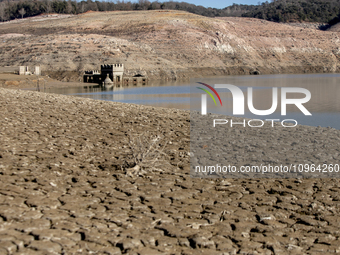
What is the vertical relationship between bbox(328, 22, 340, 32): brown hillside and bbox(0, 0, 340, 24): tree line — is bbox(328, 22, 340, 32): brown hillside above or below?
below

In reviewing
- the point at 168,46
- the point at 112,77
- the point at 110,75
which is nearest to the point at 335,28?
the point at 168,46

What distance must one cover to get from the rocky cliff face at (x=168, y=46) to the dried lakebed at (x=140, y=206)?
4674 centimetres

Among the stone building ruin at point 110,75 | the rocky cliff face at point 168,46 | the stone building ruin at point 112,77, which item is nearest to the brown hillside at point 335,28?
the rocky cliff face at point 168,46

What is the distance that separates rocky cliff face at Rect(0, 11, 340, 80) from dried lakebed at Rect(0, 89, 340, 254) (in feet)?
153

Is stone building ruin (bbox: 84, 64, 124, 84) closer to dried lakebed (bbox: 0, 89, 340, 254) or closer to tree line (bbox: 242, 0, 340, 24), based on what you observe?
dried lakebed (bbox: 0, 89, 340, 254)

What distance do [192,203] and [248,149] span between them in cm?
385

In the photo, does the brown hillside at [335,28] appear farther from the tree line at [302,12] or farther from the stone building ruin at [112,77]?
the stone building ruin at [112,77]

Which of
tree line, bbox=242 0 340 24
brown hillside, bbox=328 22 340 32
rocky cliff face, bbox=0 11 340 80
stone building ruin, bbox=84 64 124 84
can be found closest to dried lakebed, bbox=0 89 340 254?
stone building ruin, bbox=84 64 124 84

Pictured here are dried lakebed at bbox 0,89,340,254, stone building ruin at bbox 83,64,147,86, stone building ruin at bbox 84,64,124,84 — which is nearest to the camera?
dried lakebed at bbox 0,89,340,254

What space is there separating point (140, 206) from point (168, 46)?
72.1m

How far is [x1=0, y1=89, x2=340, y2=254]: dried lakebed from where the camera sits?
3896mm

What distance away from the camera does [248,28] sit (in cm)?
9850

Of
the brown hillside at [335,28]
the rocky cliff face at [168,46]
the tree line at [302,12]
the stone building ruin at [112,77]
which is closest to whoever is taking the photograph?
the stone building ruin at [112,77]

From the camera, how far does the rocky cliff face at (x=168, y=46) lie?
5975 centimetres
